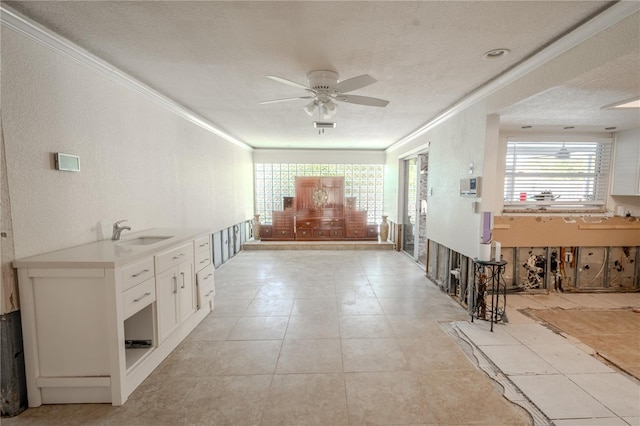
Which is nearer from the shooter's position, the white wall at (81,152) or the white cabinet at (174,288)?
the white wall at (81,152)

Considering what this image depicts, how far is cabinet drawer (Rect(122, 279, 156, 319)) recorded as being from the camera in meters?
1.87

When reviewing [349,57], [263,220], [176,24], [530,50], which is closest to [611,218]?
[530,50]

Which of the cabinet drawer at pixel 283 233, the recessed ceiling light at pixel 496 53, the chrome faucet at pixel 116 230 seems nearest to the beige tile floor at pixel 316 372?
the chrome faucet at pixel 116 230

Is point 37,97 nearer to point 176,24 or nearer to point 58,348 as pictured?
point 176,24

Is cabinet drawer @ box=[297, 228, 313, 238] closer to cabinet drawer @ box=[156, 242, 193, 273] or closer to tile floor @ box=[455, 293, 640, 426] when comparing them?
cabinet drawer @ box=[156, 242, 193, 273]

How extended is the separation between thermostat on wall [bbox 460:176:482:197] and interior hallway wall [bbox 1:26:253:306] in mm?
3433

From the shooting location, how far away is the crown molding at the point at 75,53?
1.70m

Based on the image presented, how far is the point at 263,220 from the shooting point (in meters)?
7.68

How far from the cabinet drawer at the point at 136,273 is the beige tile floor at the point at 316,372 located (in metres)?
0.75

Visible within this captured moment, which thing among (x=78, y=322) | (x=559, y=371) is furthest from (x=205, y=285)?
(x=559, y=371)

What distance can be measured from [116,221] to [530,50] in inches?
142

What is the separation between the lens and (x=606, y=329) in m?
2.79

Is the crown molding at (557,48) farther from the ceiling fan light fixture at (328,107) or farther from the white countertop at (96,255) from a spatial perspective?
the white countertop at (96,255)

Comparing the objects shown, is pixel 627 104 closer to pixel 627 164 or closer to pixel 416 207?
pixel 627 164
